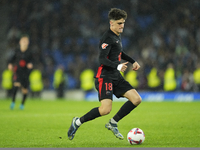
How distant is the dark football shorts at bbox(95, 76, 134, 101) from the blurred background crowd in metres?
13.6

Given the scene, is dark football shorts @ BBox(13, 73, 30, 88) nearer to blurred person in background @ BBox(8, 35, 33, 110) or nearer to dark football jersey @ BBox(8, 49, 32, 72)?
blurred person in background @ BBox(8, 35, 33, 110)

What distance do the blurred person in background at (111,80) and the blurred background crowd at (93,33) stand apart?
1363 centimetres

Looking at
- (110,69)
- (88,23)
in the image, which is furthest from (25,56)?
(88,23)

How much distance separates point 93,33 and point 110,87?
17.7 metres

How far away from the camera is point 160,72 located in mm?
18734

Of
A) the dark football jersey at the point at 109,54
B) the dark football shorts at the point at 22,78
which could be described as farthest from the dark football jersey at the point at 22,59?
the dark football jersey at the point at 109,54

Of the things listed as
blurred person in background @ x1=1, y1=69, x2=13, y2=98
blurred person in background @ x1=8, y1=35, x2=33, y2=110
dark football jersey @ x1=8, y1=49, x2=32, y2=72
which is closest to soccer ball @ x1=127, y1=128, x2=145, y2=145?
blurred person in background @ x1=8, y1=35, x2=33, y2=110

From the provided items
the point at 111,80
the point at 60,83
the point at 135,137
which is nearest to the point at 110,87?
the point at 111,80

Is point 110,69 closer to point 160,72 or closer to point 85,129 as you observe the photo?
point 85,129

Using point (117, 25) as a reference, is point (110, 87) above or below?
below

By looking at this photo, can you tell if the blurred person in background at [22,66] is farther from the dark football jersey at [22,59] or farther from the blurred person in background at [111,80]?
the blurred person in background at [111,80]

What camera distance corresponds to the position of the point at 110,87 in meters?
5.24

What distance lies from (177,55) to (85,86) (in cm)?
578

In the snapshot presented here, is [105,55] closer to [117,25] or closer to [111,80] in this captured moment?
[111,80]
